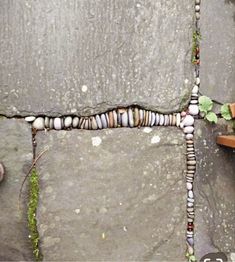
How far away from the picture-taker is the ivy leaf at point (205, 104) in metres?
2.06

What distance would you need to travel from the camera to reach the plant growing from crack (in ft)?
6.77

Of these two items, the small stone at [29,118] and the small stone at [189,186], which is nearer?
the small stone at [29,118]

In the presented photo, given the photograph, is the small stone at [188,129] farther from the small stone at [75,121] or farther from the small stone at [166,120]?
the small stone at [75,121]

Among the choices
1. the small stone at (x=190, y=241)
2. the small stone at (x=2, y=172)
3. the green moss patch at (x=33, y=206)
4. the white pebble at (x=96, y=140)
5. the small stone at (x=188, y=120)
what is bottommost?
the small stone at (x=190, y=241)

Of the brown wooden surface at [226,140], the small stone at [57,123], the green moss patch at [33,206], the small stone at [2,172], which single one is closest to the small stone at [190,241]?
the brown wooden surface at [226,140]

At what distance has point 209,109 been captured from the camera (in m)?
2.08

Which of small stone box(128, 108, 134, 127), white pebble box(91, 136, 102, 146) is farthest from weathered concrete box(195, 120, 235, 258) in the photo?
white pebble box(91, 136, 102, 146)

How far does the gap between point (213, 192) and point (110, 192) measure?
486mm

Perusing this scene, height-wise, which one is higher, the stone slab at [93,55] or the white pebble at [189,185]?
the stone slab at [93,55]

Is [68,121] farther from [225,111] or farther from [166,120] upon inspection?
[225,111]

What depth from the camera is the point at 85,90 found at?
1.99 metres

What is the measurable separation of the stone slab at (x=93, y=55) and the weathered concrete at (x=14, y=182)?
4.1 inches

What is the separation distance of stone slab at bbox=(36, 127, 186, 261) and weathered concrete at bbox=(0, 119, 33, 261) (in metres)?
0.07

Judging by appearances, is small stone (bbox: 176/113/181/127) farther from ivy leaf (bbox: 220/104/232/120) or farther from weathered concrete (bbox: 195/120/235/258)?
ivy leaf (bbox: 220/104/232/120)
